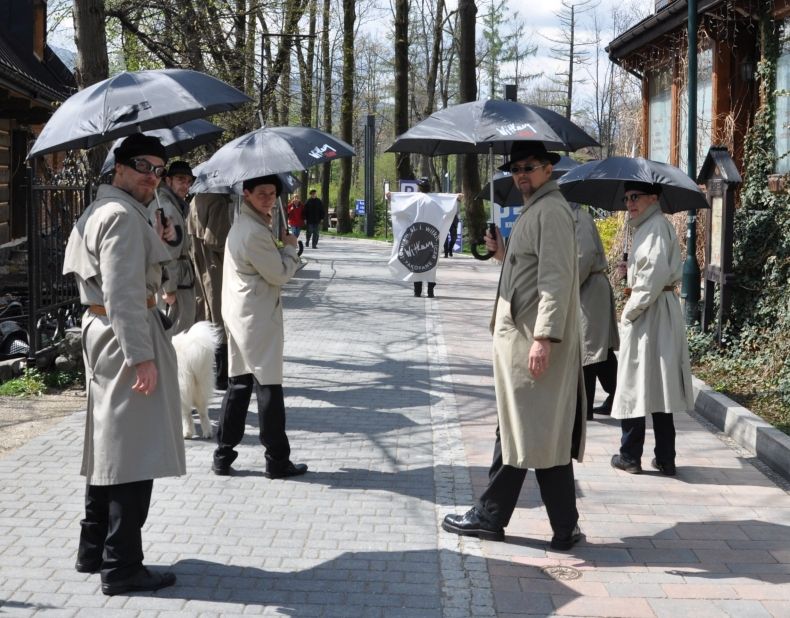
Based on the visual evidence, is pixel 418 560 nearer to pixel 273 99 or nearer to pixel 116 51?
pixel 116 51

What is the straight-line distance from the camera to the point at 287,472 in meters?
6.21

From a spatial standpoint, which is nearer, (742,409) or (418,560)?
(418,560)

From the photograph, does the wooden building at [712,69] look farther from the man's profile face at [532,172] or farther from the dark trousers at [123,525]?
the dark trousers at [123,525]

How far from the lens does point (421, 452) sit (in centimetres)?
694

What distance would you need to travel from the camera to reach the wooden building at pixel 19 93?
47.7ft

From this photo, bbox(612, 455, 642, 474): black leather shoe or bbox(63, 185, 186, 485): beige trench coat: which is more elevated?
bbox(63, 185, 186, 485): beige trench coat

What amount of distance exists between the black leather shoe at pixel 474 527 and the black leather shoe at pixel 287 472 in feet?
4.41

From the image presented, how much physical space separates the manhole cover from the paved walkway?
1cm

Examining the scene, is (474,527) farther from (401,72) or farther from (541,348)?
(401,72)

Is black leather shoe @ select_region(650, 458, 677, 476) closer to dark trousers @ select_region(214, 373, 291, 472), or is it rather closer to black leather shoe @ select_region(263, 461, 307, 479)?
black leather shoe @ select_region(263, 461, 307, 479)

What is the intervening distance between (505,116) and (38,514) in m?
3.37

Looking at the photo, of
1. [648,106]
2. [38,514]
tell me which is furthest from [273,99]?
[38,514]

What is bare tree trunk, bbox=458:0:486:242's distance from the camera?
24.8 metres

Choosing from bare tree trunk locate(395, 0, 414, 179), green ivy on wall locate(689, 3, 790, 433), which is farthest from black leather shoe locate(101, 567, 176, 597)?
bare tree trunk locate(395, 0, 414, 179)
